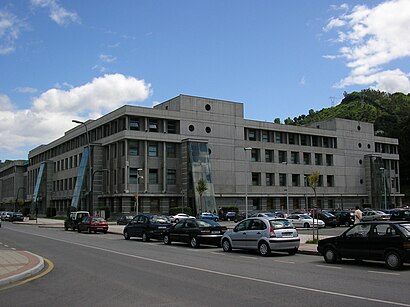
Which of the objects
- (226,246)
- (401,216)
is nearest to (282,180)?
(401,216)

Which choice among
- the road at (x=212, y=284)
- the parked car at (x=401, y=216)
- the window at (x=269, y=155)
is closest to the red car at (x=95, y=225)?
the road at (x=212, y=284)

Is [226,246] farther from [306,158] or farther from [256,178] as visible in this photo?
[306,158]

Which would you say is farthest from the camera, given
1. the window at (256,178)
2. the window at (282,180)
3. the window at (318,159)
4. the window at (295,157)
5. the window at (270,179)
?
the window at (318,159)

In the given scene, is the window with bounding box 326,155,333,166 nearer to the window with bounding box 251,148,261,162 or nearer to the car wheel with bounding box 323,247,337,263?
the window with bounding box 251,148,261,162

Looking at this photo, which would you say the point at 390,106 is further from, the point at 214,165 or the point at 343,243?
A: the point at 343,243

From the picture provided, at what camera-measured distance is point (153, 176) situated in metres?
67.0

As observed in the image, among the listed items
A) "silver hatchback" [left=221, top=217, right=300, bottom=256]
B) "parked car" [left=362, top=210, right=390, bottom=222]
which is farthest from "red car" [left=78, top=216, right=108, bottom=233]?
"parked car" [left=362, top=210, right=390, bottom=222]

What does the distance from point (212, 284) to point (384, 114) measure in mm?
122015

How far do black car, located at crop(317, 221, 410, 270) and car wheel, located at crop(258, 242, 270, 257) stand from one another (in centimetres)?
271

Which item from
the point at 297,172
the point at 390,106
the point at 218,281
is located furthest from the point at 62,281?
the point at 390,106

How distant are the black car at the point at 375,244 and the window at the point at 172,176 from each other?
52768mm

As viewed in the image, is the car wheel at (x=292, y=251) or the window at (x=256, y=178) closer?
the car wheel at (x=292, y=251)

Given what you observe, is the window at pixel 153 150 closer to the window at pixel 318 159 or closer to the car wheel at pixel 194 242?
the window at pixel 318 159

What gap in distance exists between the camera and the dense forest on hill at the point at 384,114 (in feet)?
356
